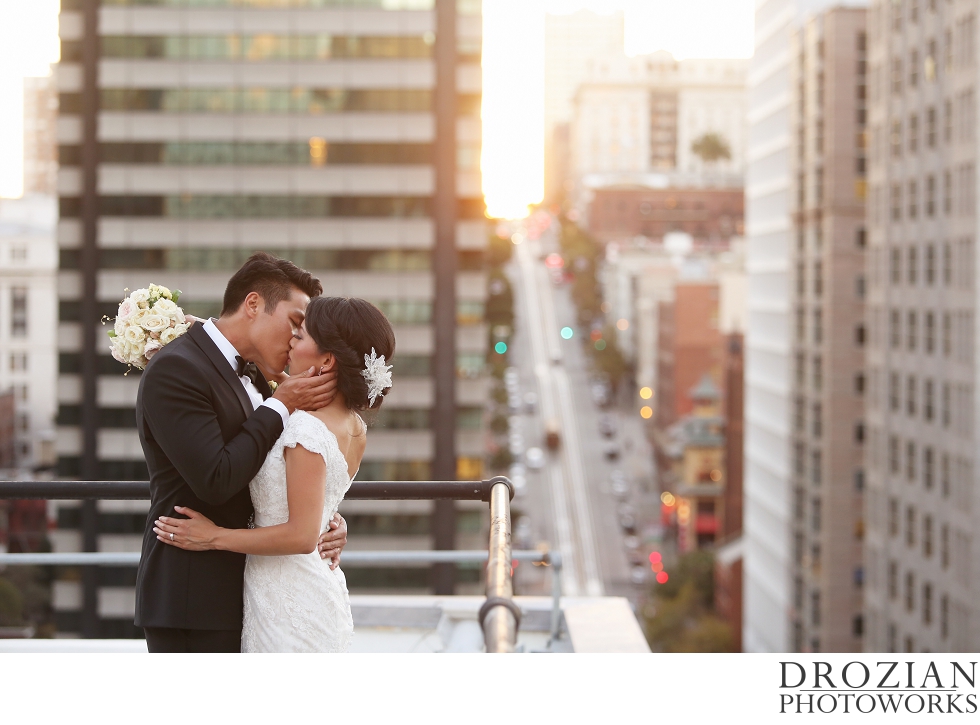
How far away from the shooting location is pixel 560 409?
96000 mm

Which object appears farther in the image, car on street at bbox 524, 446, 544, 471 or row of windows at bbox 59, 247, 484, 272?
car on street at bbox 524, 446, 544, 471

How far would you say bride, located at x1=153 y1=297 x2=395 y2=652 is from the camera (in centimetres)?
395

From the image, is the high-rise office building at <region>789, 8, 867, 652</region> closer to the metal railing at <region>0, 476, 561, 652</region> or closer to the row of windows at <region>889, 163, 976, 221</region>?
the row of windows at <region>889, 163, 976, 221</region>

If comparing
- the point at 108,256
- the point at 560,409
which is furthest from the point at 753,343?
the point at 108,256

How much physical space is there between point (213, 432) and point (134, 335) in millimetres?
747

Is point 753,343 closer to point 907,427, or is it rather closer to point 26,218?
point 907,427

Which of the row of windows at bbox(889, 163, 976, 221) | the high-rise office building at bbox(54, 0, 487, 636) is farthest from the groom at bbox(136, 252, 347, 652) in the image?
the high-rise office building at bbox(54, 0, 487, 636)

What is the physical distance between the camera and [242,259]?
1705 inches

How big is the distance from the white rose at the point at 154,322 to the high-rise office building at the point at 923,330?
33135 millimetres

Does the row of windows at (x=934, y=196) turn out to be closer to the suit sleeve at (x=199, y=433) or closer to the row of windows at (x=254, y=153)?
the row of windows at (x=254, y=153)

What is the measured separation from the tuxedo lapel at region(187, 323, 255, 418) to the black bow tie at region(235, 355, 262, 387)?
57mm

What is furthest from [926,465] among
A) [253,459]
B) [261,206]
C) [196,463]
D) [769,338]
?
[196,463]

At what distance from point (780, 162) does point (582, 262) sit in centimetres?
6419

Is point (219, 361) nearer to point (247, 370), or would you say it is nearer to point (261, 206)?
point (247, 370)
